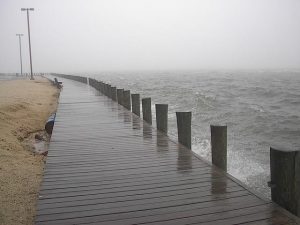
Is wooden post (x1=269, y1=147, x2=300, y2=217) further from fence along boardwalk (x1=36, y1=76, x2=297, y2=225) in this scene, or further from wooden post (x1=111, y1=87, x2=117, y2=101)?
wooden post (x1=111, y1=87, x2=117, y2=101)

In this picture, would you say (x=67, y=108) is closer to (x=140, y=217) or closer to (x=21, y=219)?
(x=21, y=219)

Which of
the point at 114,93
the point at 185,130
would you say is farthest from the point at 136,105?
the point at 185,130

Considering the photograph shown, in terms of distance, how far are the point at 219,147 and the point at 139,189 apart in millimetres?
1782

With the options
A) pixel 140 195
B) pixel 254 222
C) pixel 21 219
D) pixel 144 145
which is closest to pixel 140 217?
pixel 140 195

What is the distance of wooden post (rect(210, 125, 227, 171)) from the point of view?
18.4ft

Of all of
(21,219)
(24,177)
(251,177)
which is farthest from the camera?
(251,177)

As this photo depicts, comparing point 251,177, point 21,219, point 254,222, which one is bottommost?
point 251,177

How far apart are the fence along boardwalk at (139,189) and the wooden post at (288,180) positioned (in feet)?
0.58

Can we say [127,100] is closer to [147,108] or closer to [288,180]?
[147,108]

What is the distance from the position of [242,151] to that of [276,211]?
907 centimetres

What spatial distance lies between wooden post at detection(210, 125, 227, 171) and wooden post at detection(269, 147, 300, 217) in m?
1.52

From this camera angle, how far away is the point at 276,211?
3.84 metres

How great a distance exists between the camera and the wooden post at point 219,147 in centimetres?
561

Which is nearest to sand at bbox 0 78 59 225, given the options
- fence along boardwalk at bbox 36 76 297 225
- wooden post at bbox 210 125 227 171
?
fence along boardwalk at bbox 36 76 297 225
